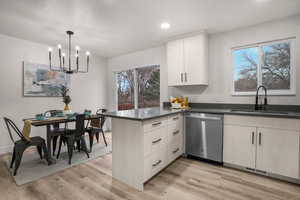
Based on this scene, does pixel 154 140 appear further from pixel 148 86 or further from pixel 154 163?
pixel 148 86

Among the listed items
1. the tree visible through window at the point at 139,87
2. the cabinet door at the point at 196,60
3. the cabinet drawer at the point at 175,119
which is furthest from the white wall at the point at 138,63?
the cabinet drawer at the point at 175,119

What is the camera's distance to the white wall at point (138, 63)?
Result: 147 inches

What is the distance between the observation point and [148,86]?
4160 millimetres

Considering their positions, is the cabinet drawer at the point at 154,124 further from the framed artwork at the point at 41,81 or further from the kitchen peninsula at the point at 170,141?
the framed artwork at the point at 41,81

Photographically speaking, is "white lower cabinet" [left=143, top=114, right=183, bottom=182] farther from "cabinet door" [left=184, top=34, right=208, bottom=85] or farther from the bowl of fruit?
"cabinet door" [left=184, top=34, right=208, bottom=85]

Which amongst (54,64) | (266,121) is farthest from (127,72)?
(266,121)

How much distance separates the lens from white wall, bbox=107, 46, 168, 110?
374cm

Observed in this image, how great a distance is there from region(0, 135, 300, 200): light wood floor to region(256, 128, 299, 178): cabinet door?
0.58 feet

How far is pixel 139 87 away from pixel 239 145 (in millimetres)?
2937

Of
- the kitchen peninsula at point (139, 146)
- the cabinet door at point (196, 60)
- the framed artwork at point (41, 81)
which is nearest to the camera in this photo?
the kitchen peninsula at point (139, 146)

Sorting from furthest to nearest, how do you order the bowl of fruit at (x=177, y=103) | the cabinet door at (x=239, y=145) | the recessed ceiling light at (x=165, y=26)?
the bowl of fruit at (x=177, y=103), the recessed ceiling light at (x=165, y=26), the cabinet door at (x=239, y=145)

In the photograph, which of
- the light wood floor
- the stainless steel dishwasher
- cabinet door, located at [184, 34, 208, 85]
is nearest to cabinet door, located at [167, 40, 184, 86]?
cabinet door, located at [184, 34, 208, 85]

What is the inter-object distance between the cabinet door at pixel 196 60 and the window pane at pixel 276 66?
3.26 feet

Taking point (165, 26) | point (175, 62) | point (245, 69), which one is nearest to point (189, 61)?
point (175, 62)
